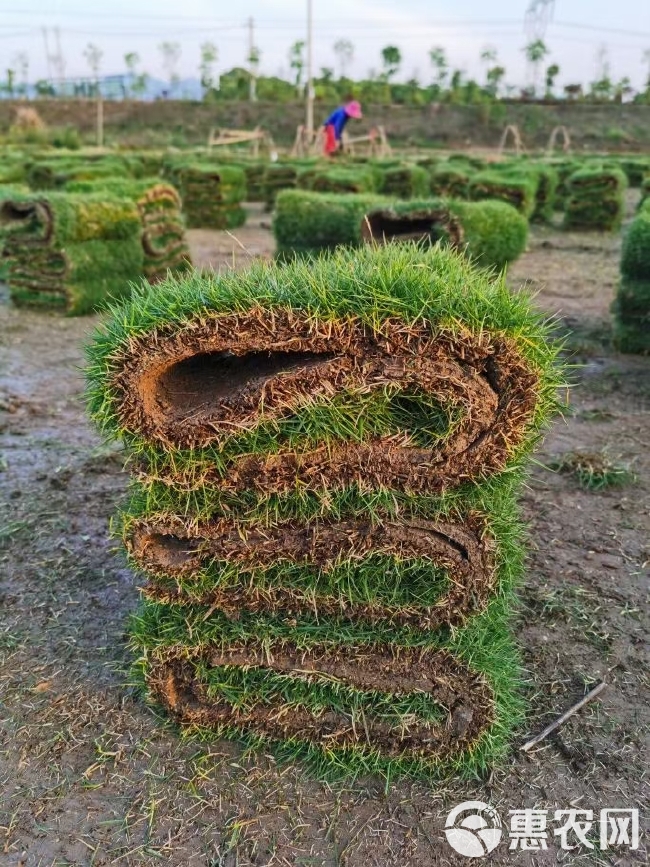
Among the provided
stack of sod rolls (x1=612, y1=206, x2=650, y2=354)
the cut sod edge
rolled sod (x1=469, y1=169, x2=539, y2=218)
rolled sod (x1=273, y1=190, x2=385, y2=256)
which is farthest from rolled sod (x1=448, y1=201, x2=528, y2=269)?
the cut sod edge

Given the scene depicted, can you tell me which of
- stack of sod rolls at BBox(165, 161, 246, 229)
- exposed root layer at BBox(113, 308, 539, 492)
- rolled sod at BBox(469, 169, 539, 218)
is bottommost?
stack of sod rolls at BBox(165, 161, 246, 229)

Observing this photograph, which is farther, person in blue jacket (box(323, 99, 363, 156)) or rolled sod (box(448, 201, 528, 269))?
person in blue jacket (box(323, 99, 363, 156))

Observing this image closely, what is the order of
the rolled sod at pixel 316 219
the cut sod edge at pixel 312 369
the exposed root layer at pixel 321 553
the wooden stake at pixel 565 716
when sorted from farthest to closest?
the rolled sod at pixel 316 219, the wooden stake at pixel 565 716, the exposed root layer at pixel 321 553, the cut sod edge at pixel 312 369

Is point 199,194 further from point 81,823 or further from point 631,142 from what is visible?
point 631,142

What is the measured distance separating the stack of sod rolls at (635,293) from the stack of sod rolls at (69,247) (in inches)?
220

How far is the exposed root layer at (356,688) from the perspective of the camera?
2545 millimetres

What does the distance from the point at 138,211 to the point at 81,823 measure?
8.73 metres

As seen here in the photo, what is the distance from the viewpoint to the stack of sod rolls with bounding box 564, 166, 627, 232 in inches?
679

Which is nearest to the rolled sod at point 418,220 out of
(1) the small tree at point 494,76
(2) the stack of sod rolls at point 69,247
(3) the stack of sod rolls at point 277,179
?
(2) the stack of sod rolls at point 69,247

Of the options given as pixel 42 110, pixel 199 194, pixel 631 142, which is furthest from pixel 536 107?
pixel 199 194

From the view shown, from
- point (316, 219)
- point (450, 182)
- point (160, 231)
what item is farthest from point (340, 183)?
point (160, 231)

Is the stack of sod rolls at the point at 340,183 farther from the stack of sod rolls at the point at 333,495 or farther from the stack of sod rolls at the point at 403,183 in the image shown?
the stack of sod rolls at the point at 333,495

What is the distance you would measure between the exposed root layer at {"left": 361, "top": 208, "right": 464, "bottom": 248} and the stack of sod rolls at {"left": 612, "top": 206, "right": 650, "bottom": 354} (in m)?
1.67
